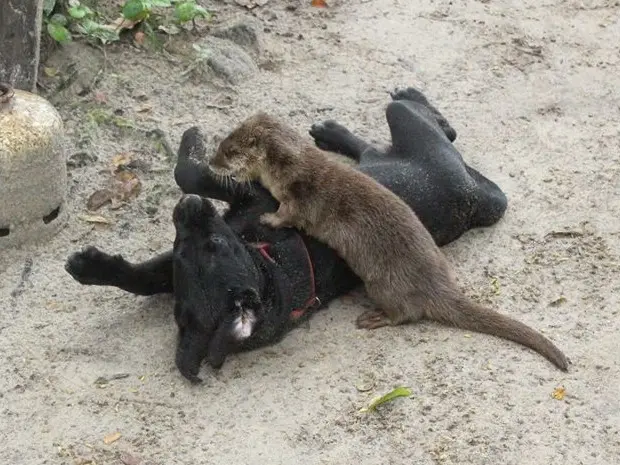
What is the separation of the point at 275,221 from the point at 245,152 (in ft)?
1.29

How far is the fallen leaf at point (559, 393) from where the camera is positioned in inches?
182

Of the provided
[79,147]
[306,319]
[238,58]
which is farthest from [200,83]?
[306,319]

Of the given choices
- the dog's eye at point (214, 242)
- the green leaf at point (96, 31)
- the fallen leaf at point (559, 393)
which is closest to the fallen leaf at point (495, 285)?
the fallen leaf at point (559, 393)

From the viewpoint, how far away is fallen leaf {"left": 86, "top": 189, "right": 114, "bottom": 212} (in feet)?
19.3

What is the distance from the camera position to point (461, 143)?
657 centimetres

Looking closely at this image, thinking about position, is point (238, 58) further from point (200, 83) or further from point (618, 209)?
point (618, 209)

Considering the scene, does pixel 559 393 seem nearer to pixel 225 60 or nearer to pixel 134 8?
pixel 225 60

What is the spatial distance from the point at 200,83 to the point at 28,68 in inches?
45.0

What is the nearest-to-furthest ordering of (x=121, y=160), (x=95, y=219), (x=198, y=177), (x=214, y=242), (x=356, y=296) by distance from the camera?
1. (x=214, y=242)
2. (x=356, y=296)
3. (x=198, y=177)
4. (x=95, y=219)
5. (x=121, y=160)

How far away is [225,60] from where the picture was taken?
698 centimetres

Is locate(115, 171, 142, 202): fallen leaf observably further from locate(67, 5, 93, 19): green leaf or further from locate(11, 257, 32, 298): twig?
locate(67, 5, 93, 19): green leaf

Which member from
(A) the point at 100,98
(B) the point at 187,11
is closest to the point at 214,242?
(A) the point at 100,98

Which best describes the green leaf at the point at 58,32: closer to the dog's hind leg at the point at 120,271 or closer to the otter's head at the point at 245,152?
the otter's head at the point at 245,152

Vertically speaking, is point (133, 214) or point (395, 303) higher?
point (395, 303)
